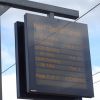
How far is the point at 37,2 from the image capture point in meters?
12.0

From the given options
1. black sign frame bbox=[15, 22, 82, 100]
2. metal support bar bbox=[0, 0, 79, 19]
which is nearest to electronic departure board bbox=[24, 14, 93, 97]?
black sign frame bbox=[15, 22, 82, 100]

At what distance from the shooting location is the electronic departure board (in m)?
10.9

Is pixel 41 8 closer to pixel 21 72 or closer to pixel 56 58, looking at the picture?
pixel 56 58

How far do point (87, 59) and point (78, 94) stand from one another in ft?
2.25

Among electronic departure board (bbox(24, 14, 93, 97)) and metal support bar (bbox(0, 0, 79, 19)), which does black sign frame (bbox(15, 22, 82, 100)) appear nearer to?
electronic departure board (bbox(24, 14, 93, 97))

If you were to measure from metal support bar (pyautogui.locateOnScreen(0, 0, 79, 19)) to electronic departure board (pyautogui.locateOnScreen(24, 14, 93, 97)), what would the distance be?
0.41m

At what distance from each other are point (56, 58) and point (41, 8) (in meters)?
1.22

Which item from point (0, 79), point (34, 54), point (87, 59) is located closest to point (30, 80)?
point (34, 54)

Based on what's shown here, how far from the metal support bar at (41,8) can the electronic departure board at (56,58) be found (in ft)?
1.33

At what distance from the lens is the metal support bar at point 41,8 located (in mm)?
11656

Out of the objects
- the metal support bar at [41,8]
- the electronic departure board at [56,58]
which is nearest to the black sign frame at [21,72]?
the electronic departure board at [56,58]

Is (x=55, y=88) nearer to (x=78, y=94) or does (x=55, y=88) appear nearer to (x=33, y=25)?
(x=78, y=94)

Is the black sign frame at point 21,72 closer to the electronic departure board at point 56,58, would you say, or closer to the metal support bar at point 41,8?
the electronic departure board at point 56,58

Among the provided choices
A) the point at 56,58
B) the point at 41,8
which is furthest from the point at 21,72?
the point at 41,8
